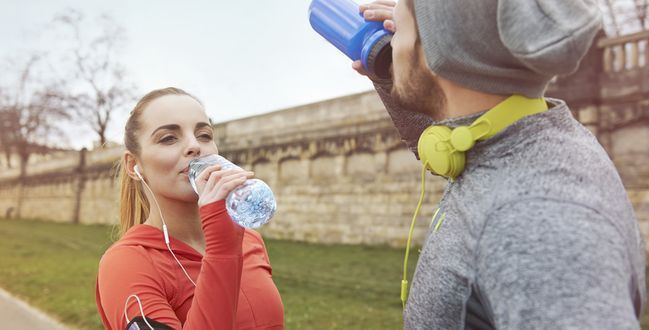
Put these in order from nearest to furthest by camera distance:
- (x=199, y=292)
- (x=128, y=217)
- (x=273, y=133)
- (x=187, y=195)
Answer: (x=199, y=292)
(x=187, y=195)
(x=128, y=217)
(x=273, y=133)

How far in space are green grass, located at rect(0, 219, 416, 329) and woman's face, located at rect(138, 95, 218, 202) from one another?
8.84ft

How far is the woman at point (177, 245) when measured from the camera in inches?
65.9

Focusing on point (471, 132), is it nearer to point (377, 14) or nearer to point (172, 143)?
point (377, 14)

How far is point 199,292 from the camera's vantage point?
5.50ft

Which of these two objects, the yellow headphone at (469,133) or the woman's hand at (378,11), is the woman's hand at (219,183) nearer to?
the woman's hand at (378,11)

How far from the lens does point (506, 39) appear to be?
1.04 m

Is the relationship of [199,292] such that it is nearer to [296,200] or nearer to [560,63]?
[560,63]

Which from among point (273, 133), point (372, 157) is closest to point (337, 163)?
point (372, 157)

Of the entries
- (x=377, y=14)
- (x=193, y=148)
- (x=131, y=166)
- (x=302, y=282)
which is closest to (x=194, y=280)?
(x=193, y=148)

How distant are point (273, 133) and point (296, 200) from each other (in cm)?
196

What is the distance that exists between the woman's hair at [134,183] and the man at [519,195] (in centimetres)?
124

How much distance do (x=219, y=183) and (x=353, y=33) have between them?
57cm

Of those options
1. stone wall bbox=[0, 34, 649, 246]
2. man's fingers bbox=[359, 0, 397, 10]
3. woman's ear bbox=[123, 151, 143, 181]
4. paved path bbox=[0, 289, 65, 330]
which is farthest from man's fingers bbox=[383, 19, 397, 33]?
stone wall bbox=[0, 34, 649, 246]

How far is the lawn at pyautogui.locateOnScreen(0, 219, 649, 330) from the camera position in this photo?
6.11m
